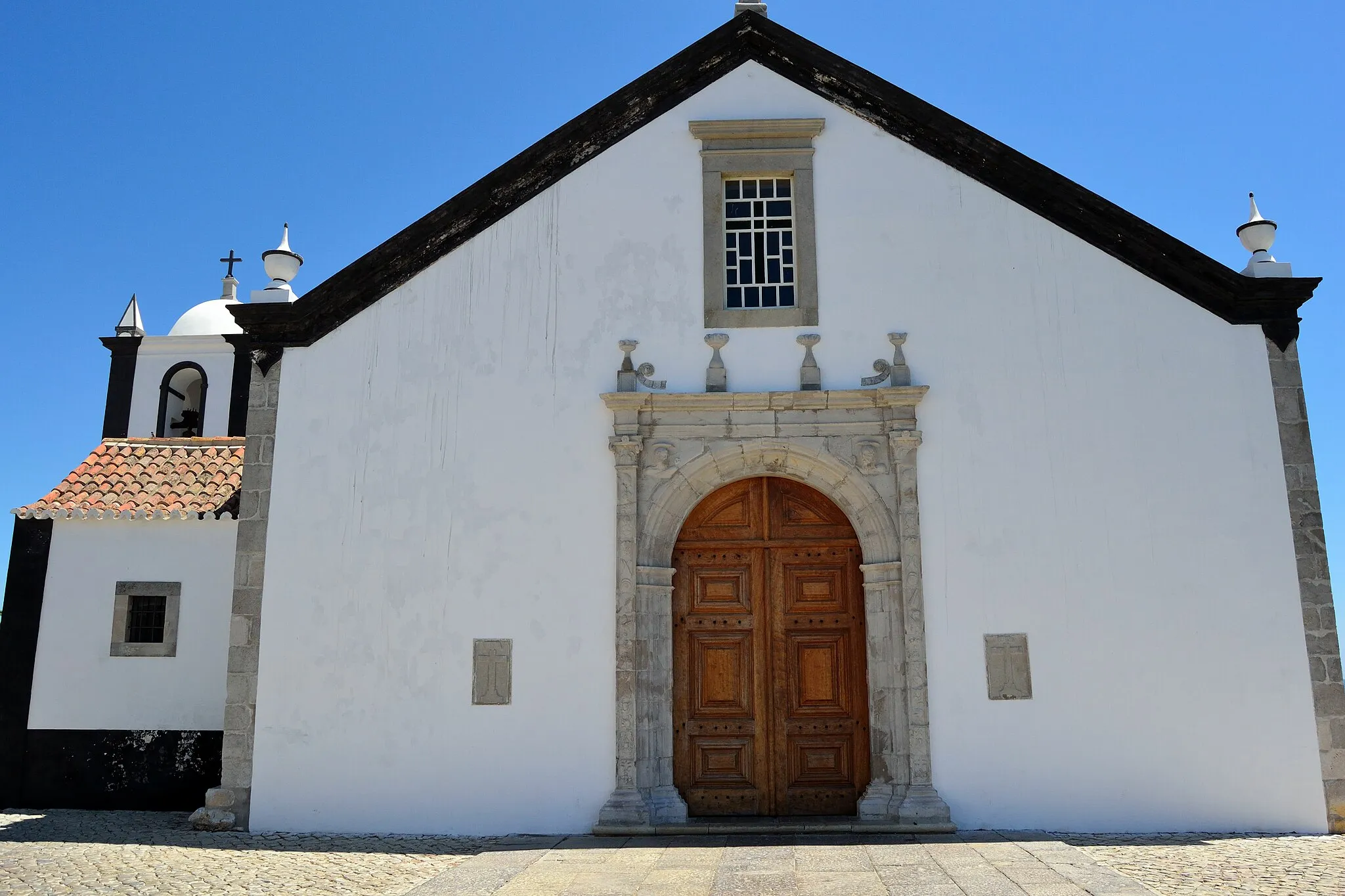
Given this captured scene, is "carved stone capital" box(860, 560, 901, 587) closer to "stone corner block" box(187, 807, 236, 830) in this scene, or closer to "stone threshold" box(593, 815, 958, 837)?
"stone threshold" box(593, 815, 958, 837)

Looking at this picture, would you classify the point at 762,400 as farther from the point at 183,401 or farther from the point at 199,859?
the point at 183,401

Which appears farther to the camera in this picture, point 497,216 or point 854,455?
point 497,216

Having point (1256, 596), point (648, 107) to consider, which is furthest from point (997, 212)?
point (1256, 596)

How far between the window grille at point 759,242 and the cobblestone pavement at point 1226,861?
4576mm

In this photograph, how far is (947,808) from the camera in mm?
7520

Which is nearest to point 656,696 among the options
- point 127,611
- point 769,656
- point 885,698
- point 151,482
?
point 769,656

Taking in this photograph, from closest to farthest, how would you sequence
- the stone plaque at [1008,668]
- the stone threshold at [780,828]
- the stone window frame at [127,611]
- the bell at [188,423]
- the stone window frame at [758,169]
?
the stone threshold at [780,828] < the stone plaque at [1008,668] < the stone window frame at [758,169] < the stone window frame at [127,611] < the bell at [188,423]

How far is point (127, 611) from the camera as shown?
946 cm

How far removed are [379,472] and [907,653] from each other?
168 inches

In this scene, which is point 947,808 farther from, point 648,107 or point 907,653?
point 648,107

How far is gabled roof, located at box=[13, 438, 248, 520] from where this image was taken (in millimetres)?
9484

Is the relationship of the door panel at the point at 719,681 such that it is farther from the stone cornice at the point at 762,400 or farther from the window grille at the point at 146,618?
the window grille at the point at 146,618

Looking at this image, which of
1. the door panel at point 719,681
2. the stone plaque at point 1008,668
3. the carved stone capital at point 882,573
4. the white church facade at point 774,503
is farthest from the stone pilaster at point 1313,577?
the door panel at point 719,681

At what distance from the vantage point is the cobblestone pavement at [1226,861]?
561 centimetres
